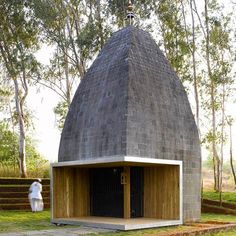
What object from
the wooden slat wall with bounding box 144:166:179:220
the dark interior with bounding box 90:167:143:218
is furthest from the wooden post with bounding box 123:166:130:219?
the wooden slat wall with bounding box 144:166:179:220

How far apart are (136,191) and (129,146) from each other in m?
2.05

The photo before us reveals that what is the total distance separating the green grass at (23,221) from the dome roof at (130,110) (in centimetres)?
202

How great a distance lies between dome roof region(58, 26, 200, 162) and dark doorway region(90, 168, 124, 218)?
0.97 metres

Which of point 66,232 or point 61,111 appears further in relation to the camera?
point 61,111

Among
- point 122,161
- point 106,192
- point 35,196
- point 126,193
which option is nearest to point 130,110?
point 122,161

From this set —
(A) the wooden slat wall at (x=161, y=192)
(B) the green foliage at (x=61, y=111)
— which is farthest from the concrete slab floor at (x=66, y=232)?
(B) the green foliage at (x=61, y=111)

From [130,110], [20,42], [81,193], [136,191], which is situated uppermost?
[20,42]

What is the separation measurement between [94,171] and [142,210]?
6.20 ft

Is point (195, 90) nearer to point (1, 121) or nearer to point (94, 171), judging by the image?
point (94, 171)

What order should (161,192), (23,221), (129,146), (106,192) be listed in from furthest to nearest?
(23,221) < (106,192) < (161,192) < (129,146)

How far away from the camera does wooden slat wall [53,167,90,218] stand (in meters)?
12.5

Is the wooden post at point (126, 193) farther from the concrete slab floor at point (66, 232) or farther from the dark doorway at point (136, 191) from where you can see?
the concrete slab floor at point (66, 232)

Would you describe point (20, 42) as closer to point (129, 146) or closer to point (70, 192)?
point (70, 192)

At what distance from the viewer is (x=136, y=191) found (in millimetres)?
12547
